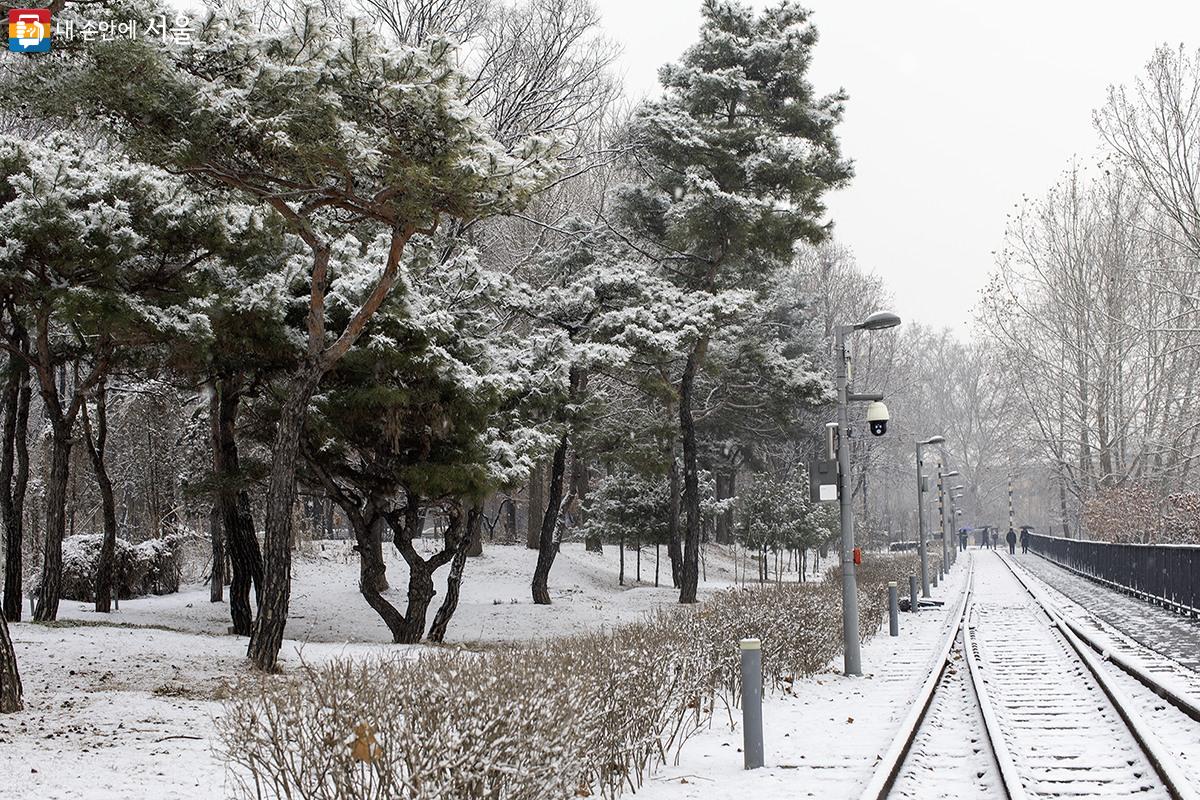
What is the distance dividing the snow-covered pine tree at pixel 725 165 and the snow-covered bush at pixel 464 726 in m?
16.4

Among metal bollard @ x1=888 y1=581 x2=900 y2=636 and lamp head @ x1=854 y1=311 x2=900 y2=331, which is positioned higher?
lamp head @ x1=854 y1=311 x2=900 y2=331

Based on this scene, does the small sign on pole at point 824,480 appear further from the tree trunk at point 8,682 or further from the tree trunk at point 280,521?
the tree trunk at point 8,682

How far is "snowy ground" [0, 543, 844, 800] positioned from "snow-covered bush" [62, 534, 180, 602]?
2.09 feet

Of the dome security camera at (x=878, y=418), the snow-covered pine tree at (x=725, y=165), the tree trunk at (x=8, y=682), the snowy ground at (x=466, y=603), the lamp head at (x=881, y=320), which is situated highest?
the snow-covered pine tree at (x=725, y=165)

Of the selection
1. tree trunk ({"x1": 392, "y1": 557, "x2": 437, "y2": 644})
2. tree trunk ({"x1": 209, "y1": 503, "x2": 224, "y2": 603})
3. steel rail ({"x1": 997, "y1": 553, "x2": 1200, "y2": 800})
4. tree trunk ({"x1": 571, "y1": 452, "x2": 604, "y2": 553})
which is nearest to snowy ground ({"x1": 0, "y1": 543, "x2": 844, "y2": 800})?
tree trunk ({"x1": 209, "y1": 503, "x2": 224, "y2": 603})

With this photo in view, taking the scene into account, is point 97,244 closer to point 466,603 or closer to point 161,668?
point 161,668

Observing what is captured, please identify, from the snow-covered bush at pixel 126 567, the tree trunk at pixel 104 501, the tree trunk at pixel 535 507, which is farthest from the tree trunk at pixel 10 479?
the tree trunk at pixel 535 507

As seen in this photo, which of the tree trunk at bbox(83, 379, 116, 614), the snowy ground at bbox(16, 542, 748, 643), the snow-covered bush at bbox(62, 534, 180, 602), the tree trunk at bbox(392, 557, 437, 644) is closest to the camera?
the tree trunk at bbox(392, 557, 437, 644)

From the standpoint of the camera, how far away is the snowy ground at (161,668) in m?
7.43

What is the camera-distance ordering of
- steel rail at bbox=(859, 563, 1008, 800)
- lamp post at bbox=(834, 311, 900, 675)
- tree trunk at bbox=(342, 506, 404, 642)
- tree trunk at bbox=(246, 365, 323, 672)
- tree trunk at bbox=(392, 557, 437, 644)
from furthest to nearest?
tree trunk at bbox=(342, 506, 404, 642) → tree trunk at bbox=(392, 557, 437, 644) → lamp post at bbox=(834, 311, 900, 675) → tree trunk at bbox=(246, 365, 323, 672) → steel rail at bbox=(859, 563, 1008, 800)

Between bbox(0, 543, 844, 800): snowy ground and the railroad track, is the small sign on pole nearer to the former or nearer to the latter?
the railroad track

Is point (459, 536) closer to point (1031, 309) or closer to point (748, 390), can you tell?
point (748, 390)

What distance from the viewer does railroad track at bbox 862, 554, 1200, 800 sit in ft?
24.8

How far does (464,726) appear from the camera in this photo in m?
5.32
